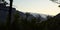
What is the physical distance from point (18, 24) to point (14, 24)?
0.35 feet

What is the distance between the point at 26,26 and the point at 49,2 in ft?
33.3

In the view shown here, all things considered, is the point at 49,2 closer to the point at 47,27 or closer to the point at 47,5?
the point at 47,5

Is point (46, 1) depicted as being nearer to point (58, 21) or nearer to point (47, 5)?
point (47, 5)

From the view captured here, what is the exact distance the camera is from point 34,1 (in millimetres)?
14945

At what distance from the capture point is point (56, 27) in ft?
18.1

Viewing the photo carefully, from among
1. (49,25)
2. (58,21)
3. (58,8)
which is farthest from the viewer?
(58,8)

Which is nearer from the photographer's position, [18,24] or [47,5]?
[18,24]

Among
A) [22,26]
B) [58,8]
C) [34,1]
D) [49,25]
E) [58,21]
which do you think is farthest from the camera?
[34,1]

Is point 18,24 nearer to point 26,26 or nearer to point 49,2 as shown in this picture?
point 26,26

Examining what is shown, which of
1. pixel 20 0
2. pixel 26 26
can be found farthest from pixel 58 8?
pixel 26 26

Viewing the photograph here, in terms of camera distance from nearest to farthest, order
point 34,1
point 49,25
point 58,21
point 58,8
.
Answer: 1. point 49,25
2. point 58,21
3. point 58,8
4. point 34,1

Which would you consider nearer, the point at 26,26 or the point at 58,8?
the point at 26,26

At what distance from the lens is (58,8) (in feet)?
45.0

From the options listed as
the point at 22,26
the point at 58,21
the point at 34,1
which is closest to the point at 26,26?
the point at 22,26
